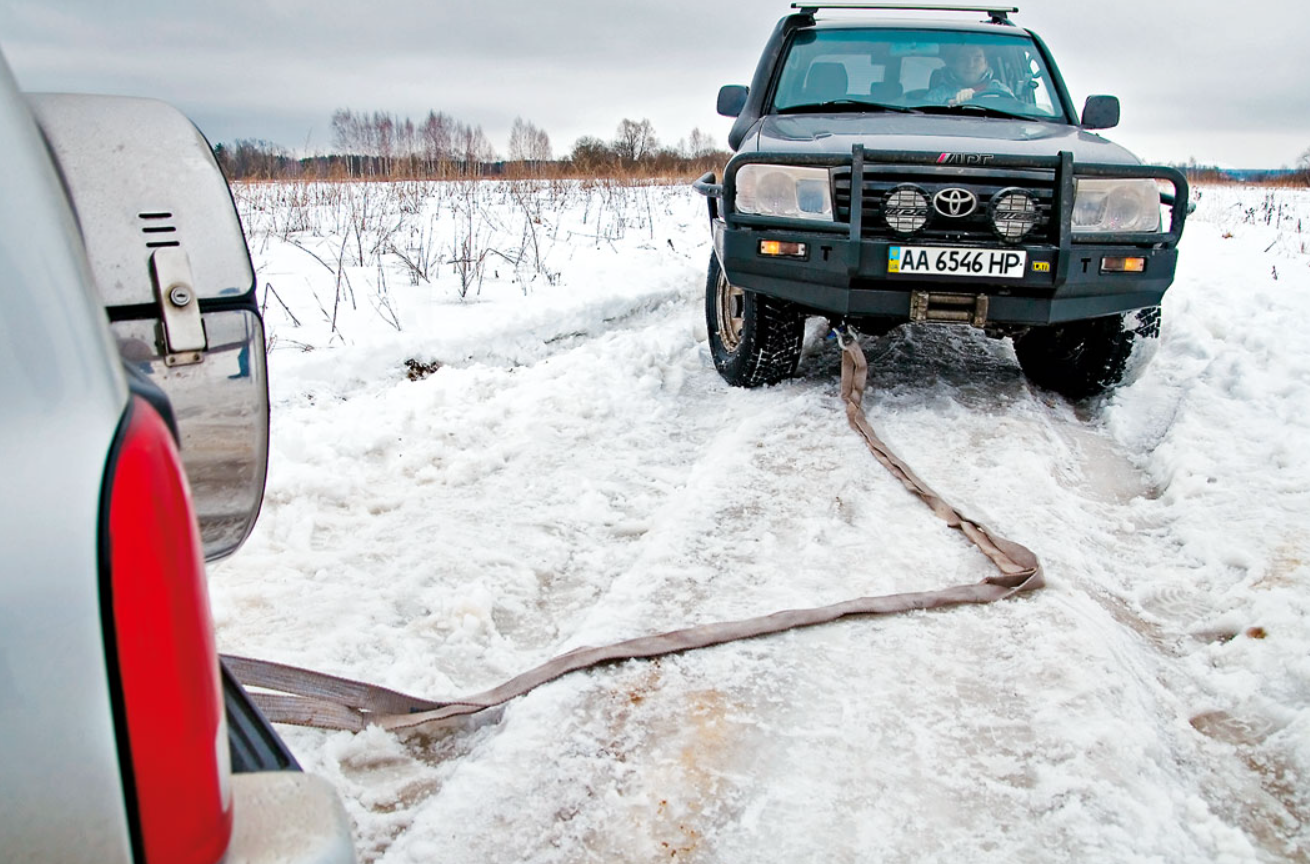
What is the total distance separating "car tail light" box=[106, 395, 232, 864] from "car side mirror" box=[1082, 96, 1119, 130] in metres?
4.48

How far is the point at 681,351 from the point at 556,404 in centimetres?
119

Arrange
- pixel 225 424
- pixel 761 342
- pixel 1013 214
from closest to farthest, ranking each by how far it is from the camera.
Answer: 1. pixel 225 424
2. pixel 1013 214
3. pixel 761 342

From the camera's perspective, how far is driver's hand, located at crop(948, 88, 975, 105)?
415 cm

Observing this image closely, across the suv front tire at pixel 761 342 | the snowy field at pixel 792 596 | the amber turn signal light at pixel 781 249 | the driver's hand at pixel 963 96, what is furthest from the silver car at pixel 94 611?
the driver's hand at pixel 963 96

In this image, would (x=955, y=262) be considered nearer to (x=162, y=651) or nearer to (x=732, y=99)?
(x=732, y=99)

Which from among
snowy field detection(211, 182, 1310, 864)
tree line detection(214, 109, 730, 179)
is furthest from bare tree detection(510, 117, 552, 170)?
snowy field detection(211, 182, 1310, 864)

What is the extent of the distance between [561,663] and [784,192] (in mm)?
2200

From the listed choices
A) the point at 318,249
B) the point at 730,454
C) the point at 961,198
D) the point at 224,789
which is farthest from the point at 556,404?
the point at 318,249

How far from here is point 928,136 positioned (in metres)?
3.51

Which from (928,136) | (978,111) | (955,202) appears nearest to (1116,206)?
(955,202)

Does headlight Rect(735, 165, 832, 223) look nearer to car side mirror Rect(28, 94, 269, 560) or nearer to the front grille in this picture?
the front grille

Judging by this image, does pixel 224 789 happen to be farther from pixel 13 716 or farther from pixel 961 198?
pixel 961 198

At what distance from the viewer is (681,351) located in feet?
15.7

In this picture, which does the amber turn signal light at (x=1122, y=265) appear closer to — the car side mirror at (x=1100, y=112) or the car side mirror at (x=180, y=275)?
the car side mirror at (x=1100, y=112)
